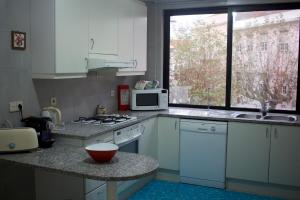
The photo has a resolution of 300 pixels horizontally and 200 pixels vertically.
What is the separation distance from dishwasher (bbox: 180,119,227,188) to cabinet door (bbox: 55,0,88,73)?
1.58 m

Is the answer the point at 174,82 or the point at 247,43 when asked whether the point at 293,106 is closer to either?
the point at 247,43

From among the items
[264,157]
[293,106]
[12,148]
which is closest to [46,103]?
[12,148]

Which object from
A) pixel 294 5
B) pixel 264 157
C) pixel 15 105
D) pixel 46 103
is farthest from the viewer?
pixel 294 5

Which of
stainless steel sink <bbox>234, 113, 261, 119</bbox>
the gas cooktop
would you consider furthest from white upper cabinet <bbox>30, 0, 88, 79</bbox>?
stainless steel sink <bbox>234, 113, 261, 119</bbox>

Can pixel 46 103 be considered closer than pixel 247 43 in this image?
Yes

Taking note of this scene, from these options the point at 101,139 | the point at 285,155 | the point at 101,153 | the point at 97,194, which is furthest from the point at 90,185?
the point at 285,155

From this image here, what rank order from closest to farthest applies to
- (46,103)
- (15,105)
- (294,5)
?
1. (15,105)
2. (46,103)
3. (294,5)

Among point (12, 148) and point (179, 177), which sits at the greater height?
point (12, 148)

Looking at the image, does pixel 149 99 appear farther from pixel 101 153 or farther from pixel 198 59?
pixel 101 153

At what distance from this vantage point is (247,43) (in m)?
4.51

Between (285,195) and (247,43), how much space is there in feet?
6.43

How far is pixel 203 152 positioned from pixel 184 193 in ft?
1.76

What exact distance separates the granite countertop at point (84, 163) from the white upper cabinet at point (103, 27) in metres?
1.22

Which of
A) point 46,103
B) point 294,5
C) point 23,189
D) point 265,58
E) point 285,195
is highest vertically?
point 294,5
